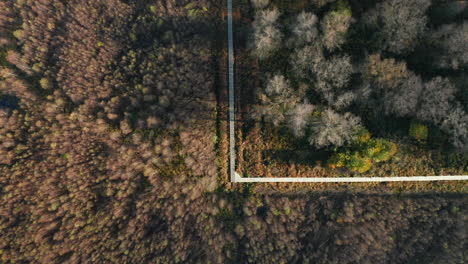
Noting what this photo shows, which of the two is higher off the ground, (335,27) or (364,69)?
(335,27)

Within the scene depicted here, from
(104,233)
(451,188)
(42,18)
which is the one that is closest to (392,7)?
(451,188)

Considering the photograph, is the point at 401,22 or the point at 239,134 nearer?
the point at 401,22

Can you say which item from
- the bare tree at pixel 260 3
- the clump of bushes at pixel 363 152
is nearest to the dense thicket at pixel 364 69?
the bare tree at pixel 260 3

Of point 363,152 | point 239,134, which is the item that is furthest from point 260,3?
point 363,152

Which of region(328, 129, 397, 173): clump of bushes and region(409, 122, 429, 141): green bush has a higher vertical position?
region(409, 122, 429, 141): green bush

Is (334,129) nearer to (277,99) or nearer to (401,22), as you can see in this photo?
(277,99)

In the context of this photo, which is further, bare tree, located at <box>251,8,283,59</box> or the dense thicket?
bare tree, located at <box>251,8,283,59</box>

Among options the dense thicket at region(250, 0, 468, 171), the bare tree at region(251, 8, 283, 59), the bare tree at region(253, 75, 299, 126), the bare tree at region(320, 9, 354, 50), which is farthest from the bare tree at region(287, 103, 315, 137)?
the bare tree at region(251, 8, 283, 59)

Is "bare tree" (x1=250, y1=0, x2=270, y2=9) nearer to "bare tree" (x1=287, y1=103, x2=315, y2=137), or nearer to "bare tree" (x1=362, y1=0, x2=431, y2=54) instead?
"bare tree" (x1=362, y1=0, x2=431, y2=54)
